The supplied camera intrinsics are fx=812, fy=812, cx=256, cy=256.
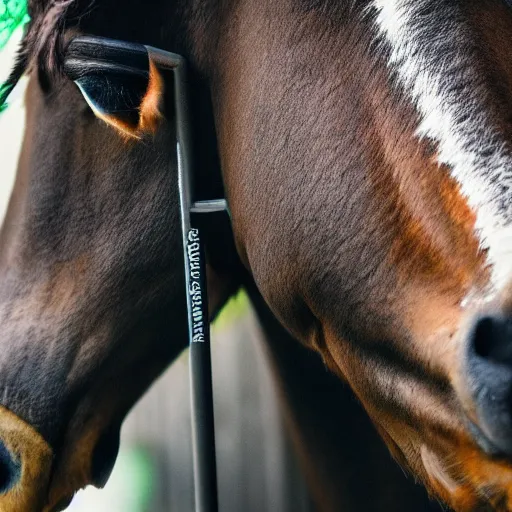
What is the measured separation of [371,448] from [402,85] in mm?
640

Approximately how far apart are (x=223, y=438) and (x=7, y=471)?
0.38m

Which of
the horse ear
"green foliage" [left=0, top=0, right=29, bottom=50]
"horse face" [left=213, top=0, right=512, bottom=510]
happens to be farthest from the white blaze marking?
"green foliage" [left=0, top=0, right=29, bottom=50]

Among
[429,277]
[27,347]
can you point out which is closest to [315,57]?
[429,277]

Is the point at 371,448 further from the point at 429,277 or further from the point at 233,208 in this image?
the point at 429,277

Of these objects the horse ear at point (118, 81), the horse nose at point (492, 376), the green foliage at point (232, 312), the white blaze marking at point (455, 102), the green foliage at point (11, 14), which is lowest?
the green foliage at point (232, 312)

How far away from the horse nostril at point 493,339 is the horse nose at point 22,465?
2.01 ft

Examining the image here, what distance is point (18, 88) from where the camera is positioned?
1.03 metres

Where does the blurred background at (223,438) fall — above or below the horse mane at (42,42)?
below

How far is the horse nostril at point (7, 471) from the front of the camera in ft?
3.26

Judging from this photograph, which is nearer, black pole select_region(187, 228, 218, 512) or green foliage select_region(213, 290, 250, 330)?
black pole select_region(187, 228, 218, 512)

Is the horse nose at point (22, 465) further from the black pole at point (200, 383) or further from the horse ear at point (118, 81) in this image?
the horse ear at point (118, 81)

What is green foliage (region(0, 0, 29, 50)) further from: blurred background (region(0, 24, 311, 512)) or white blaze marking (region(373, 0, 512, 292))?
white blaze marking (region(373, 0, 512, 292))

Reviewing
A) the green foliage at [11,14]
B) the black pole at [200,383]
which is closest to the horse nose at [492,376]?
the black pole at [200,383]

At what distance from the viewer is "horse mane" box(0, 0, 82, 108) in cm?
92
